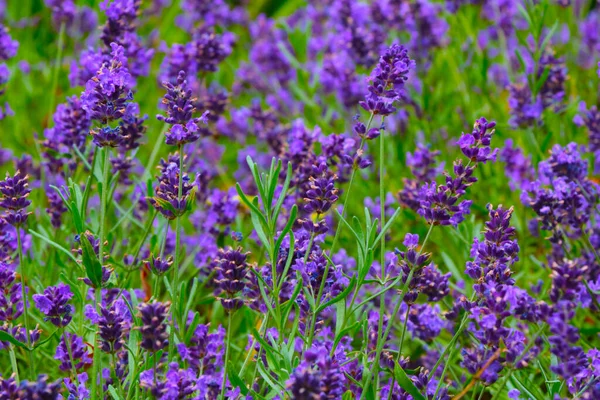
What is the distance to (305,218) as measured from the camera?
2.27 meters

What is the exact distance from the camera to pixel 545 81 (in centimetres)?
338

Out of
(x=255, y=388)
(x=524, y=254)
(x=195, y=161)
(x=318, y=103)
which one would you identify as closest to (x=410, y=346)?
(x=524, y=254)

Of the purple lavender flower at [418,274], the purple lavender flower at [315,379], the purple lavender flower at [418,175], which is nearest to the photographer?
the purple lavender flower at [315,379]

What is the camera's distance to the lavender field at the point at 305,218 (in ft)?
6.40

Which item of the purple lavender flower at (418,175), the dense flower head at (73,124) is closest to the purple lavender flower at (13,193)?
the dense flower head at (73,124)

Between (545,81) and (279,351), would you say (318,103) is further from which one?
(279,351)

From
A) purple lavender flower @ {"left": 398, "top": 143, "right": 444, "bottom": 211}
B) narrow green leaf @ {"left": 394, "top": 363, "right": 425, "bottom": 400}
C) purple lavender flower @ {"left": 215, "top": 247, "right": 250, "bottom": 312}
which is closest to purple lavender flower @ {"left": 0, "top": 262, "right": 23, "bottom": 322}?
purple lavender flower @ {"left": 215, "top": 247, "right": 250, "bottom": 312}

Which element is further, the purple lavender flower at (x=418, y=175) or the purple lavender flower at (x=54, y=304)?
the purple lavender flower at (x=418, y=175)

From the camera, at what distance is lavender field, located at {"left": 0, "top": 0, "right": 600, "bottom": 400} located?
76.7 inches

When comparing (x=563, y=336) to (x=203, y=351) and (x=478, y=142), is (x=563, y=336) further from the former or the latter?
(x=203, y=351)

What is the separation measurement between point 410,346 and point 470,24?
2.16m

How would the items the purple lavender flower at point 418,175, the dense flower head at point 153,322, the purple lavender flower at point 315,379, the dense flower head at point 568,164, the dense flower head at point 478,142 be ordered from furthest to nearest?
the purple lavender flower at point 418,175
the dense flower head at point 568,164
the dense flower head at point 478,142
the dense flower head at point 153,322
the purple lavender flower at point 315,379

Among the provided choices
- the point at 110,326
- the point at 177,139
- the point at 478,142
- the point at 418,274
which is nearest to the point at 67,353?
the point at 110,326

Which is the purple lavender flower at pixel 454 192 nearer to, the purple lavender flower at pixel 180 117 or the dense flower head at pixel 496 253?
the dense flower head at pixel 496 253
